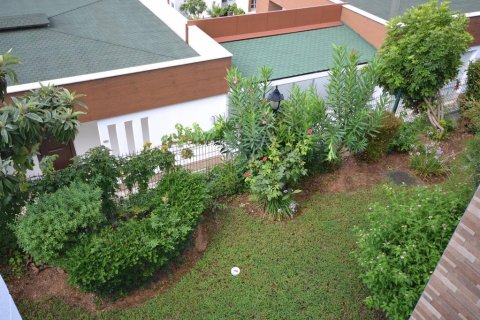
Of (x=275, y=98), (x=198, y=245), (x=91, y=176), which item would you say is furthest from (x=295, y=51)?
(x=91, y=176)

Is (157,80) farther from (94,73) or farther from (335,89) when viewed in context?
(335,89)

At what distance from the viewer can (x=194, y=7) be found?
28.4 meters

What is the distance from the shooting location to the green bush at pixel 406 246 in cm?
506

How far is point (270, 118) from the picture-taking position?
7602 millimetres

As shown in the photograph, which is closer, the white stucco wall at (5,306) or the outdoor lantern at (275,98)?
the white stucco wall at (5,306)

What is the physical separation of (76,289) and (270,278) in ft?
10.5

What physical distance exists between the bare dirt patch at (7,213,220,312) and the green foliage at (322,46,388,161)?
12.0ft

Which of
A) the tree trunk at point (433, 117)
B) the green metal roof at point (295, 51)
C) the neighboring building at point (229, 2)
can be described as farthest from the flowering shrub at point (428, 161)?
the neighboring building at point (229, 2)

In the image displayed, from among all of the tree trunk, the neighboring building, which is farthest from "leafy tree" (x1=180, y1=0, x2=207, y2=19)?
the tree trunk

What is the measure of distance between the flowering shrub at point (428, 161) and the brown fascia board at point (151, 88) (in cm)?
593

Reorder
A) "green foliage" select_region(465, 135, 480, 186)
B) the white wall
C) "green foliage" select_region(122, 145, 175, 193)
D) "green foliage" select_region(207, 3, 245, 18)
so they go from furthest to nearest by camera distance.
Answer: "green foliage" select_region(207, 3, 245, 18), the white wall, "green foliage" select_region(122, 145, 175, 193), "green foliage" select_region(465, 135, 480, 186)

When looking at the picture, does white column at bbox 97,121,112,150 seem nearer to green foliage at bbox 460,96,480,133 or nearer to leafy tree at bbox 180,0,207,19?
green foliage at bbox 460,96,480,133

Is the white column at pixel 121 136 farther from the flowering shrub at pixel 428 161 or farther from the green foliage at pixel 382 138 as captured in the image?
the flowering shrub at pixel 428 161

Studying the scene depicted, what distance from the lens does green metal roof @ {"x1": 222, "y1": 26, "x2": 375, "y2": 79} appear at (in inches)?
530
